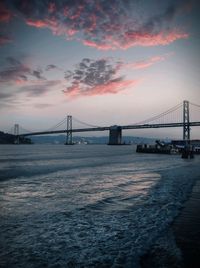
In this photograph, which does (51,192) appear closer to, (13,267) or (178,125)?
(13,267)

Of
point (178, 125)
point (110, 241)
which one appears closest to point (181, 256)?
point (110, 241)

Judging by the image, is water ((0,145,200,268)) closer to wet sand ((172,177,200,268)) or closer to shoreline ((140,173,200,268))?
shoreline ((140,173,200,268))

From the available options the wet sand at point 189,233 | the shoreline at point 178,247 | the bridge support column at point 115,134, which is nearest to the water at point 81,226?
the shoreline at point 178,247

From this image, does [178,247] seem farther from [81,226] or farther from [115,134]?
[115,134]

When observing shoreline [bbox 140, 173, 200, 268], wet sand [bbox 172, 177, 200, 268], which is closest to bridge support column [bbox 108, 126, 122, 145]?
wet sand [bbox 172, 177, 200, 268]

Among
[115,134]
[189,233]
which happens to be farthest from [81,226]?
[115,134]

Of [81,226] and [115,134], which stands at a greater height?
[115,134]

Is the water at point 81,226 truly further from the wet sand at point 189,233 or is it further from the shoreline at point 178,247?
the wet sand at point 189,233

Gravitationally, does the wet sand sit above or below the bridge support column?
below

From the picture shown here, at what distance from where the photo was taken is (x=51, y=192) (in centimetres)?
1526

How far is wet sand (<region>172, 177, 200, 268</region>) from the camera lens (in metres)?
6.04

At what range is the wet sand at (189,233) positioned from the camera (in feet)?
19.8

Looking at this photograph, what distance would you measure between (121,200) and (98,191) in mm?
2860

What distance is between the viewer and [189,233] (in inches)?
305
